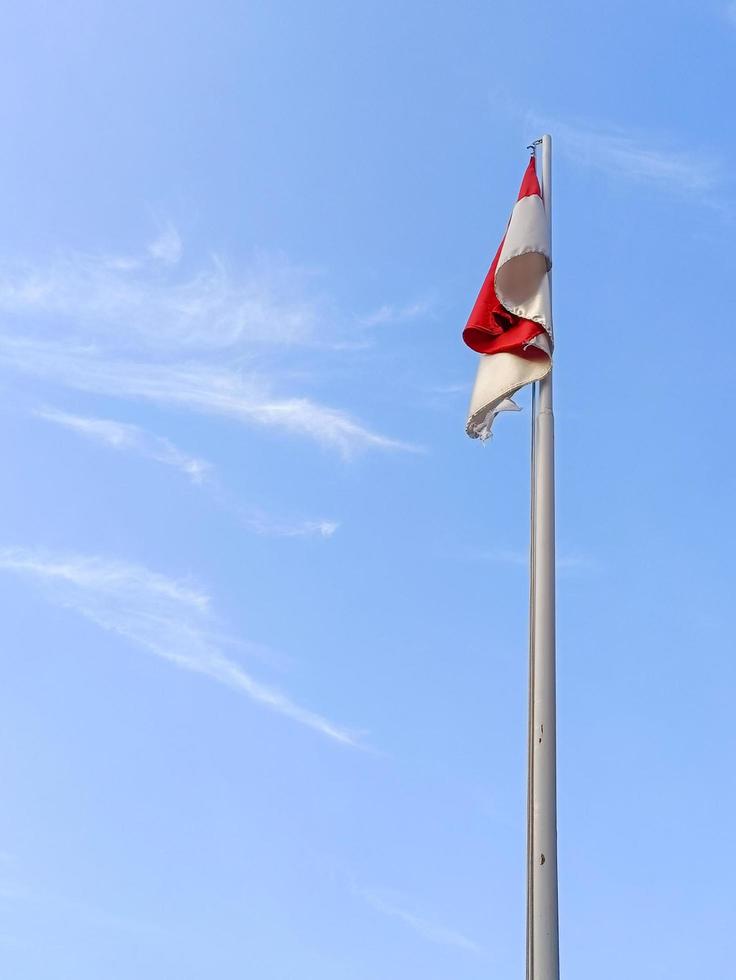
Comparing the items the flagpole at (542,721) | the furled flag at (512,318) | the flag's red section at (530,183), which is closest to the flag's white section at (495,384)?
the furled flag at (512,318)

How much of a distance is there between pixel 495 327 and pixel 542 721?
→ 4.66 meters

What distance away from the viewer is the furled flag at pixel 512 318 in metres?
11.7

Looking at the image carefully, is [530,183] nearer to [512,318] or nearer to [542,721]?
[512,318]

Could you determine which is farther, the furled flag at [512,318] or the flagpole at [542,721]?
the furled flag at [512,318]

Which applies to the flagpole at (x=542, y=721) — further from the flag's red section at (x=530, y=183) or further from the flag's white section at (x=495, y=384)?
the flag's red section at (x=530, y=183)

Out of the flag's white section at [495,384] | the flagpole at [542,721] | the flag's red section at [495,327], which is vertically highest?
the flag's red section at [495,327]

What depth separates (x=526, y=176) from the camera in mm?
13016

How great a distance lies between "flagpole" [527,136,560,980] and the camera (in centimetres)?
841

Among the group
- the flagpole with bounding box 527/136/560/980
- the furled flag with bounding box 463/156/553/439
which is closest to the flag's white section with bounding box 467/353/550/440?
the furled flag with bounding box 463/156/553/439

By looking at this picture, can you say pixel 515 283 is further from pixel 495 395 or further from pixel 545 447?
pixel 545 447

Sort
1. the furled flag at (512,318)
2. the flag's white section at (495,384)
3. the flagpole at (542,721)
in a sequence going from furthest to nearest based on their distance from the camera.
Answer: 1. the furled flag at (512,318)
2. the flag's white section at (495,384)
3. the flagpole at (542,721)

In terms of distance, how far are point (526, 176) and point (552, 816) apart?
7322mm

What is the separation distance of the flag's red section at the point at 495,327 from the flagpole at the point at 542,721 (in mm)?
835

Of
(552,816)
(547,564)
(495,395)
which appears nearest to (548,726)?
(552,816)
